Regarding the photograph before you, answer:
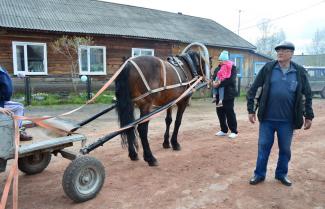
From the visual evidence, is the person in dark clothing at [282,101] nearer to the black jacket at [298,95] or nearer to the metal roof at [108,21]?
the black jacket at [298,95]

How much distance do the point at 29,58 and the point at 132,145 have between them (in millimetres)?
11538

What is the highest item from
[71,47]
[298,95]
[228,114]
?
[71,47]

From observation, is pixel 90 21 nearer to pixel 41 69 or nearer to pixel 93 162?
pixel 41 69

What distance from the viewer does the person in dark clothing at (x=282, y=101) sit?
411 centimetres

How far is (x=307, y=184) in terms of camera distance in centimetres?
442

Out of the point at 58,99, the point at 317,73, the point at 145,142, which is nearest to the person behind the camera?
the point at 145,142

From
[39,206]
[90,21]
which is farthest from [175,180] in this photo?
[90,21]

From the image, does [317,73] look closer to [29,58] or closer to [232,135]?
[232,135]

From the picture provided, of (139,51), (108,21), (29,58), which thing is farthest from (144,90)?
(108,21)

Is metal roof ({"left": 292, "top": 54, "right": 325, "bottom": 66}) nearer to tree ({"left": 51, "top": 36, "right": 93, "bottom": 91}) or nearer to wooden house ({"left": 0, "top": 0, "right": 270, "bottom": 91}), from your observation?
wooden house ({"left": 0, "top": 0, "right": 270, "bottom": 91})

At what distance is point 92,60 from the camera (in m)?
16.6

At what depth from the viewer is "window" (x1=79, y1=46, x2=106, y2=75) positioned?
16094 mm

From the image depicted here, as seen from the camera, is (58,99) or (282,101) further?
(58,99)

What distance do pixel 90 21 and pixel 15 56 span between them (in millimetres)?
4621
